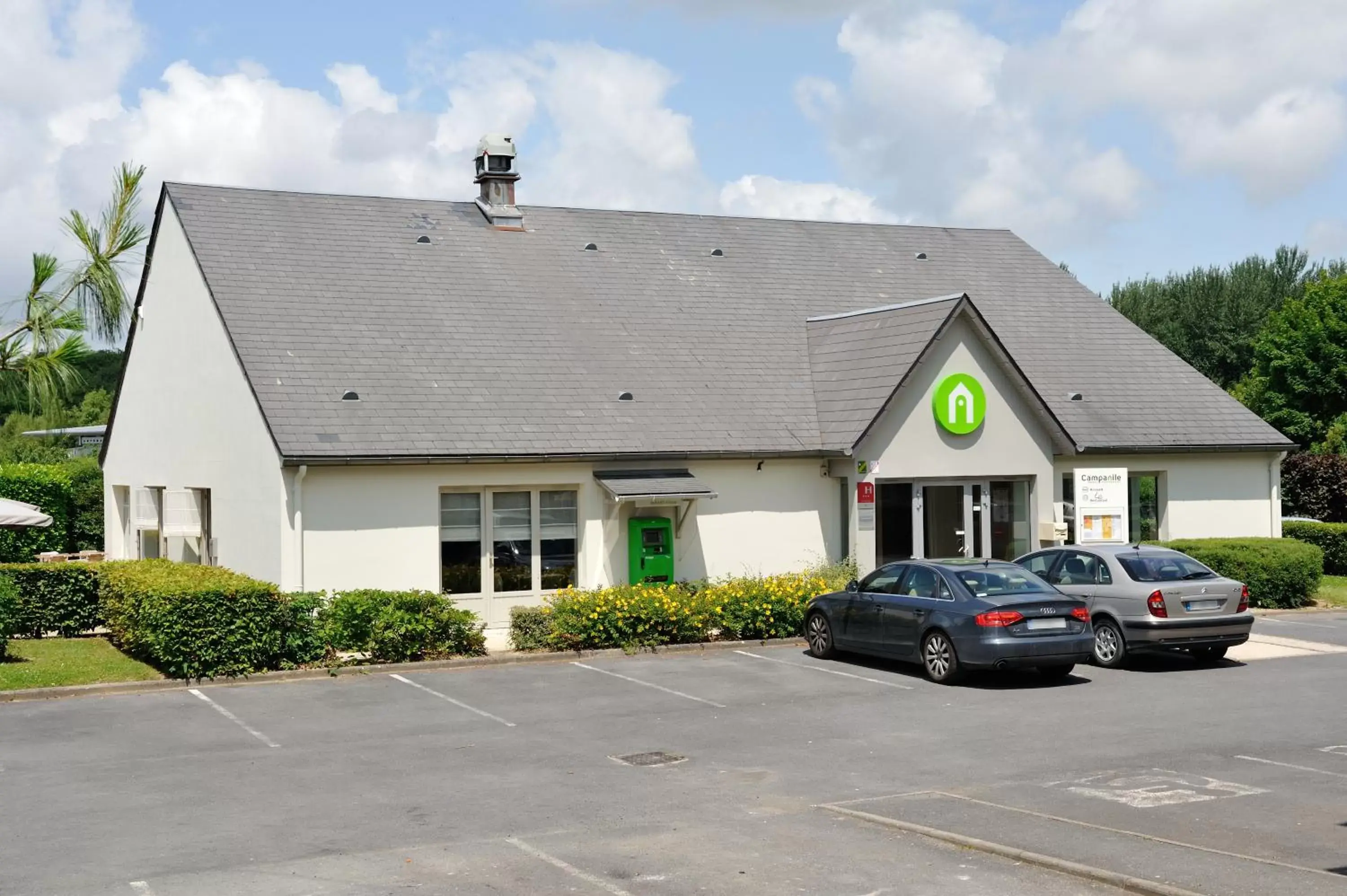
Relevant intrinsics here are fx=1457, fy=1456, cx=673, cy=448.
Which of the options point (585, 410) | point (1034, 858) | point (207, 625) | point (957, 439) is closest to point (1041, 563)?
point (957, 439)

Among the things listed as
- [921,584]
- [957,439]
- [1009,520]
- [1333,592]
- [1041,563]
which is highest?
[957,439]

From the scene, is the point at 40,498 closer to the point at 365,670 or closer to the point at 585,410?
the point at 585,410

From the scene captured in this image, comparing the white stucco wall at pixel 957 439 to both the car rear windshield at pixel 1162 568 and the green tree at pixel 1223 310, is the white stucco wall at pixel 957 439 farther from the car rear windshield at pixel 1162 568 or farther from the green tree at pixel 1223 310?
the green tree at pixel 1223 310

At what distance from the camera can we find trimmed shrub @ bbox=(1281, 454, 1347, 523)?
36125 millimetres

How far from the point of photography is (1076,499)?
86.0ft

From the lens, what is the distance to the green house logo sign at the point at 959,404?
2511 centimetres

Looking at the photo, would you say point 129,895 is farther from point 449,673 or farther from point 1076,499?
point 1076,499

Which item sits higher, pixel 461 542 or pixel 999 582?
pixel 461 542

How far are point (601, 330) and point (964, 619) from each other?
11.6m

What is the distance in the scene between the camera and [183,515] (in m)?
25.4

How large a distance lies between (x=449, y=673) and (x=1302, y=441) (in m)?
42.8

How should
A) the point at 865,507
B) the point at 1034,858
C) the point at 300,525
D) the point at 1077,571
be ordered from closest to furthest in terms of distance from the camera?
the point at 1034,858, the point at 1077,571, the point at 300,525, the point at 865,507

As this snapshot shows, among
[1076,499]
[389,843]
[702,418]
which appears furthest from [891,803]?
[1076,499]

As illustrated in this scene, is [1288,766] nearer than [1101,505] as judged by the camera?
Yes
